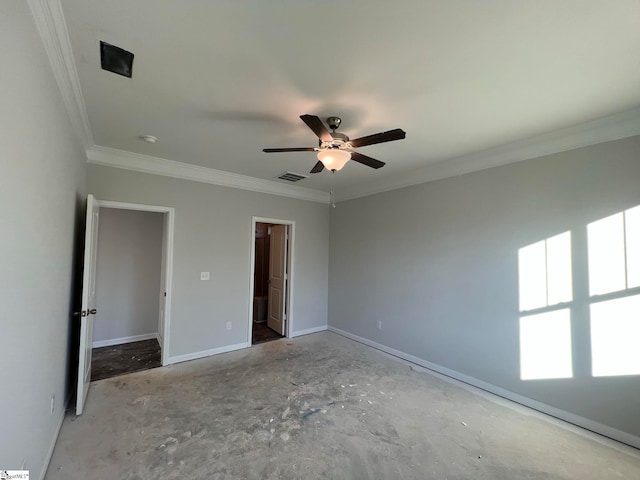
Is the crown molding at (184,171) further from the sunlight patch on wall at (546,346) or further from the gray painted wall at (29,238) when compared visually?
the sunlight patch on wall at (546,346)

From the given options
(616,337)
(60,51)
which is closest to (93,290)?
(60,51)

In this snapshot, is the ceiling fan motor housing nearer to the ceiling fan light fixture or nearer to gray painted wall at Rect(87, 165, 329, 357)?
the ceiling fan light fixture

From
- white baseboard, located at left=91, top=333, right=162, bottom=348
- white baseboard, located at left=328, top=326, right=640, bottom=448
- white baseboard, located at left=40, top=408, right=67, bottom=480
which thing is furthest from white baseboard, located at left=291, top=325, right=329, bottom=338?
white baseboard, located at left=40, top=408, right=67, bottom=480

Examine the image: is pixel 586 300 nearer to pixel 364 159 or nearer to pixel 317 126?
pixel 364 159

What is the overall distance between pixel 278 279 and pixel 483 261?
3.48 meters

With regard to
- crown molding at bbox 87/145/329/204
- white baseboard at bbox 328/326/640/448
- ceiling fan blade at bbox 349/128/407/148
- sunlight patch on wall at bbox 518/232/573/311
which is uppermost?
crown molding at bbox 87/145/329/204

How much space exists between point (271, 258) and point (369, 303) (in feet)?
7.35

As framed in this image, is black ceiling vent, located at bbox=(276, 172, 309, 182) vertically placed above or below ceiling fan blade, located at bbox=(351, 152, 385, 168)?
above

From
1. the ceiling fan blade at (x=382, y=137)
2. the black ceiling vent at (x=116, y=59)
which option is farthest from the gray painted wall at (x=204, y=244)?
the ceiling fan blade at (x=382, y=137)

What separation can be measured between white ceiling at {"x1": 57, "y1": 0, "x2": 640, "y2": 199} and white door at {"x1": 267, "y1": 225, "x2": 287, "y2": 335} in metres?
2.58

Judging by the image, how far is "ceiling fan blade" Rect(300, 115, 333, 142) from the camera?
1.85 metres

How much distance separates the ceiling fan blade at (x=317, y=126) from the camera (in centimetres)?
185

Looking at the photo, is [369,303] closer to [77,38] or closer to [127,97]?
[127,97]

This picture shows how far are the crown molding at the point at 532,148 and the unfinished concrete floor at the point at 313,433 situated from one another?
2.62m
